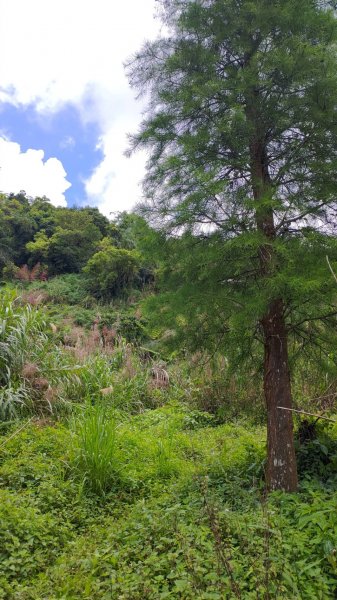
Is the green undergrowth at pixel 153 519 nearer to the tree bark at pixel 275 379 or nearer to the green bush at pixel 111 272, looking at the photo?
the tree bark at pixel 275 379

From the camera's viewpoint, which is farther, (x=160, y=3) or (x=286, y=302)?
(x=160, y=3)

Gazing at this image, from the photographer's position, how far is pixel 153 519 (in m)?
2.63

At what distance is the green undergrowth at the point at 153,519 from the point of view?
6.32 feet

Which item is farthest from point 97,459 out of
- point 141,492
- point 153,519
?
point 153,519

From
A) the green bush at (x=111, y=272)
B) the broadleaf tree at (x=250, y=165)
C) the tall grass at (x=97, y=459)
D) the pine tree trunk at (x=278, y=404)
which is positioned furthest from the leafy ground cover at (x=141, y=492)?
the green bush at (x=111, y=272)

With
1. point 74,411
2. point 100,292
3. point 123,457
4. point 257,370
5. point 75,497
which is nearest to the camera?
point 75,497

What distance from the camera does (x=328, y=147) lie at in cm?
299

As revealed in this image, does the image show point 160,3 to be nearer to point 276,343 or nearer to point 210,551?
point 276,343

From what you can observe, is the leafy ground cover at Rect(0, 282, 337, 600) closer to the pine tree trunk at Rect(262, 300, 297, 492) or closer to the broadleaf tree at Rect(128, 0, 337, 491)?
the pine tree trunk at Rect(262, 300, 297, 492)

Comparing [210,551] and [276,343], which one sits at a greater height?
[276,343]

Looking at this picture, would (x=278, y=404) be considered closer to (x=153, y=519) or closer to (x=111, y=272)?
(x=153, y=519)

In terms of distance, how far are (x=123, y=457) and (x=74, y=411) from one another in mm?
1466

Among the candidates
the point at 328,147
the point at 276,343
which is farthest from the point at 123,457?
the point at 328,147

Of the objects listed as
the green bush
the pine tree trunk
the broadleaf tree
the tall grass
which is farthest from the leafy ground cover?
the green bush
